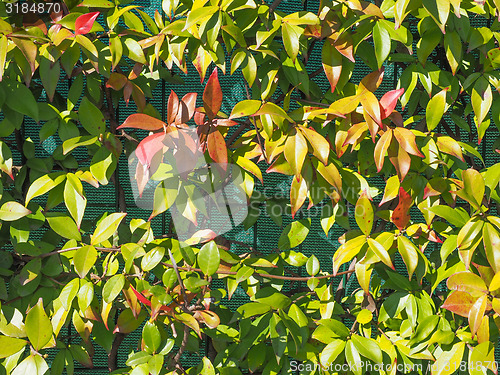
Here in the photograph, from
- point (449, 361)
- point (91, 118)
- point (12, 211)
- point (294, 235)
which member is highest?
point (91, 118)

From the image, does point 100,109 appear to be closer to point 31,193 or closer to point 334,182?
point 31,193

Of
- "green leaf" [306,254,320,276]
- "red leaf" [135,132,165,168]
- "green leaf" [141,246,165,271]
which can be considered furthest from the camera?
"green leaf" [306,254,320,276]

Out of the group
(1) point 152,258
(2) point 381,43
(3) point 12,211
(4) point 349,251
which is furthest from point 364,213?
(3) point 12,211

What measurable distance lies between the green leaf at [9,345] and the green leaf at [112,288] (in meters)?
0.24

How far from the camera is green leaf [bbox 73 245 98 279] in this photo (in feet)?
3.65

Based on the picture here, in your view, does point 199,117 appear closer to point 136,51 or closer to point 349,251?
point 136,51

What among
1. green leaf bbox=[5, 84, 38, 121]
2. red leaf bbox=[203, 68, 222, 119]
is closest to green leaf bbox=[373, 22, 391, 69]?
red leaf bbox=[203, 68, 222, 119]

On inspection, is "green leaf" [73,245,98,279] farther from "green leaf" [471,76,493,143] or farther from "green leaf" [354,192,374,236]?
"green leaf" [471,76,493,143]

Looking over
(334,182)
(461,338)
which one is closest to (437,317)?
(461,338)

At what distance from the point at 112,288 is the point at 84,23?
66 cm

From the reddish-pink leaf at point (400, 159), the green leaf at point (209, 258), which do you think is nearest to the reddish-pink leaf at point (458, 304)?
the reddish-pink leaf at point (400, 159)

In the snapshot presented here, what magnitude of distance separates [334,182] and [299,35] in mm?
373

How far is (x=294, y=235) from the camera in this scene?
4.29ft

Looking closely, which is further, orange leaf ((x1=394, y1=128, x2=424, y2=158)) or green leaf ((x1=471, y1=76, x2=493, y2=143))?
green leaf ((x1=471, y1=76, x2=493, y2=143))
